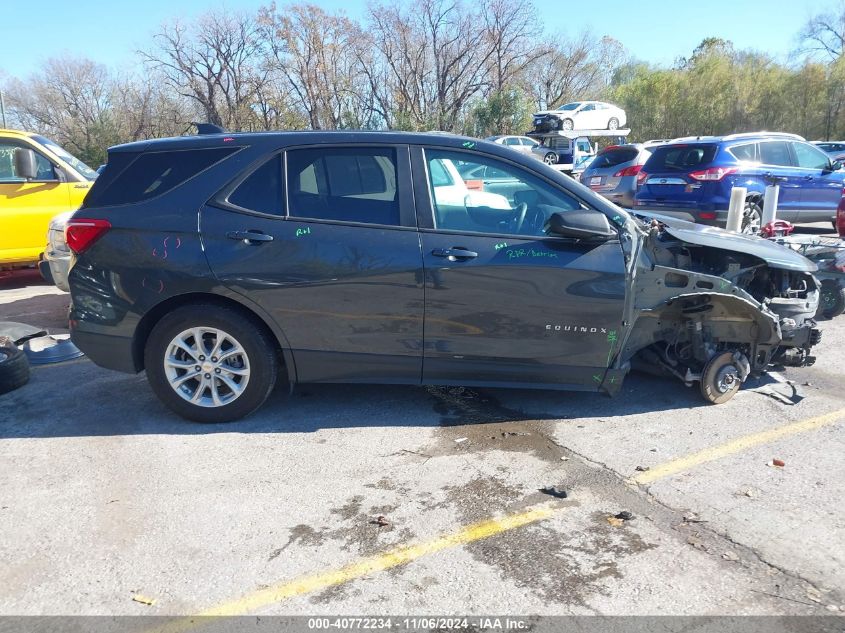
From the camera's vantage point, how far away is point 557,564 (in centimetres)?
286

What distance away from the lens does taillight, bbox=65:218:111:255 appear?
413cm

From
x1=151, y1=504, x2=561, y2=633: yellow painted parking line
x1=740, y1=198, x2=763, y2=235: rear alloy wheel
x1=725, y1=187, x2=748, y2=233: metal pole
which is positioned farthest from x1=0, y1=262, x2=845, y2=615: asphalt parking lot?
x1=740, y1=198, x2=763, y2=235: rear alloy wheel

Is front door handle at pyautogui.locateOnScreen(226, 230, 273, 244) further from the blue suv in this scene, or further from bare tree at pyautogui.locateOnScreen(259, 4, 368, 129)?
bare tree at pyautogui.locateOnScreen(259, 4, 368, 129)

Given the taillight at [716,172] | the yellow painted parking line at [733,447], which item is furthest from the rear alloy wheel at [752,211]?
the yellow painted parking line at [733,447]

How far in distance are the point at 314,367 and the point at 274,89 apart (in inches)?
1501

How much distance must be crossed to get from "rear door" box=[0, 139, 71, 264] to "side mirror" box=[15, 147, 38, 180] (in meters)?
0.18

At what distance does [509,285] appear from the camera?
157 inches

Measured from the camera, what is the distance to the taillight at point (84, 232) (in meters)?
4.13

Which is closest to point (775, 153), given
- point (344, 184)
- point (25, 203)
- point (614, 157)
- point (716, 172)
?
point (716, 172)

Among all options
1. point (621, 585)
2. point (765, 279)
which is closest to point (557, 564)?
point (621, 585)

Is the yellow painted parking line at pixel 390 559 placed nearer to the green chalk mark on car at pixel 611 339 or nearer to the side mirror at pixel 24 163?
the green chalk mark on car at pixel 611 339

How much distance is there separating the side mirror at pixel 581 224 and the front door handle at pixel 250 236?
1.75 metres

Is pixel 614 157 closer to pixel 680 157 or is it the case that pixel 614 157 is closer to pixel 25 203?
pixel 680 157

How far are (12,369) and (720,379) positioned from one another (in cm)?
516
